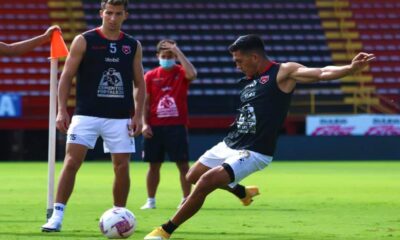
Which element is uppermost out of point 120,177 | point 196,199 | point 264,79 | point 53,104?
point 264,79

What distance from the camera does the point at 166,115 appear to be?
43.8ft

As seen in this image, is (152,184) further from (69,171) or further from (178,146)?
(69,171)

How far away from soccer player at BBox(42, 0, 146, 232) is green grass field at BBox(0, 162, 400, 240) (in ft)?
1.84

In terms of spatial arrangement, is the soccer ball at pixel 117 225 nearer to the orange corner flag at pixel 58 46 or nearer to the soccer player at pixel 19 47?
the soccer player at pixel 19 47

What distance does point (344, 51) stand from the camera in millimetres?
37500

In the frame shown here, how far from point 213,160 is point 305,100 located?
2415 centimetres

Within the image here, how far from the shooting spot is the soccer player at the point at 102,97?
30.5 feet

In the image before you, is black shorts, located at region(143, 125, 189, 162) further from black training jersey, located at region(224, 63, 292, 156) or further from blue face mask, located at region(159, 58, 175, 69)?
black training jersey, located at region(224, 63, 292, 156)

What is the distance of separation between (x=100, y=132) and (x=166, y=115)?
156 inches

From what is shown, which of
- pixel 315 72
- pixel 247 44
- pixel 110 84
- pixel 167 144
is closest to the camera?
pixel 315 72

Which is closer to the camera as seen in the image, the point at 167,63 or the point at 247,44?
the point at 247,44

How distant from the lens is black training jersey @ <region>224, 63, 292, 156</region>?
849 centimetres

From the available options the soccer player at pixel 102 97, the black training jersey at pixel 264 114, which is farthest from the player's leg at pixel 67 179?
the black training jersey at pixel 264 114

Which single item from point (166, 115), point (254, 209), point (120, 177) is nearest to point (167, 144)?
point (166, 115)
